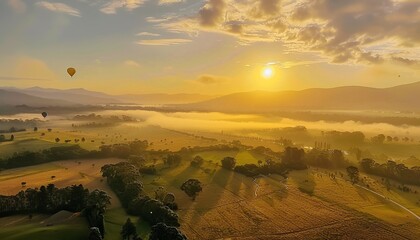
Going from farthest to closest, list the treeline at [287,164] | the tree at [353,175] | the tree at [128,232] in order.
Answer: the treeline at [287,164] → the tree at [353,175] → the tree at [128,232]

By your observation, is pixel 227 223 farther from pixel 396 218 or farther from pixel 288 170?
pixel 288 170

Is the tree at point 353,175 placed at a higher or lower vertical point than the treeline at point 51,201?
higher

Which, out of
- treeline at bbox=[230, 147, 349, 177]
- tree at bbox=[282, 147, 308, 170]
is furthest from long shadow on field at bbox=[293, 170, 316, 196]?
treeline at bbox=[230, 147, 349, 177]

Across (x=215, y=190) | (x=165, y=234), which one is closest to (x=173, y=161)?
(x=215, y=190)

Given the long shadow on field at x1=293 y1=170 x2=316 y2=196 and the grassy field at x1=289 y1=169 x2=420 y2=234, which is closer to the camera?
the grassy field at x1=289 y1=169 x2=420 y2=234

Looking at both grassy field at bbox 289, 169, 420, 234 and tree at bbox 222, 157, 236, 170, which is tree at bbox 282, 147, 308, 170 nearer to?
grassy field at bbox 289, 169, 420, 234

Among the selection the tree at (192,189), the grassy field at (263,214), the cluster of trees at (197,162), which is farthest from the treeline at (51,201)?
the cluster of trees at (197,162)

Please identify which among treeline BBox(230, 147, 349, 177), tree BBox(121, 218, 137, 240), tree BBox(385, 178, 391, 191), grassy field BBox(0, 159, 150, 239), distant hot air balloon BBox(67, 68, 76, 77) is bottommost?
grassy field BBox(0, 159, 150, 239)

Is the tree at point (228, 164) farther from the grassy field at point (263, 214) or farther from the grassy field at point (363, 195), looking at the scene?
the grassy field at point (363, 195)
